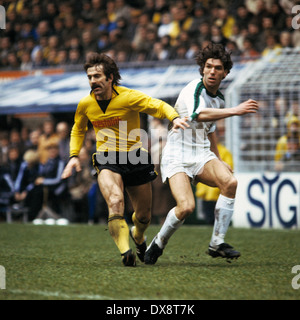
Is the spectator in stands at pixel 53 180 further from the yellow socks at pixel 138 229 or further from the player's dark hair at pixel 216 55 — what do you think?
the player's dark hair at pixel 216 55

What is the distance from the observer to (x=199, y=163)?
6855 millimetres

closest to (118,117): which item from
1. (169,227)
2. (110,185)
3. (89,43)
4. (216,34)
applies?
(110,185)

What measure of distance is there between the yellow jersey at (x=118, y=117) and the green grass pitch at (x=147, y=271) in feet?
4.00

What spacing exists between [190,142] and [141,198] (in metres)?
0.76

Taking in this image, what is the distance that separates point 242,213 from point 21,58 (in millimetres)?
10256

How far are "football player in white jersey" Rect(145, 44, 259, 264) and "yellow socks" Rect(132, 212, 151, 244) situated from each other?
0.32 m

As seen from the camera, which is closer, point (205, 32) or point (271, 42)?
point (271, 42)

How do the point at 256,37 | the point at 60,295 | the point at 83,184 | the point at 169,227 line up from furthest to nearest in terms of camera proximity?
1. the point at 256,37
2. the point at 83,184
3. the point at 169,227
4. the point at 60,295

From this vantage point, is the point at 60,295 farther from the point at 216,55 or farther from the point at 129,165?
the point at 216,55

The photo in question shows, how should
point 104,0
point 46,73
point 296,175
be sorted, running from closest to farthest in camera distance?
point 296,175 → point 46,73 → point 104,0

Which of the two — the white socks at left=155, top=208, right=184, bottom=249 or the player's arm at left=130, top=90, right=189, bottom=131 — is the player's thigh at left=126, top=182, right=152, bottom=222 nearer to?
the white socks at left=155, top=208, right=184, bottom=249

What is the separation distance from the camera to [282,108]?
39.8 ft

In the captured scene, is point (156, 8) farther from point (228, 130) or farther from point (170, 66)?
point (228, 130)
